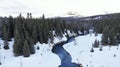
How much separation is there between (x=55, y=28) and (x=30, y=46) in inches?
2094

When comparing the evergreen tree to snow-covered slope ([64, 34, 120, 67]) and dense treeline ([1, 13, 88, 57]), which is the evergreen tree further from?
snow-covered slope ([64, 34, 120, 67])

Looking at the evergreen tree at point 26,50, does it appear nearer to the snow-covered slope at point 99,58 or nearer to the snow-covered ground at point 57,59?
the snow-covered ground at point 57,59

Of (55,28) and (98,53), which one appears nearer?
(98,53)

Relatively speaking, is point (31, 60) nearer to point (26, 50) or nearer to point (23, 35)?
point (26, 50)

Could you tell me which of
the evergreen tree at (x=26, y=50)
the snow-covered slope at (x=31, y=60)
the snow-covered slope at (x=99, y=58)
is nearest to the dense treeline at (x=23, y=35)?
the evergreen tree at (x=26, y=50)

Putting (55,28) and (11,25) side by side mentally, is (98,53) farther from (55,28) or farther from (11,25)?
(55,28)

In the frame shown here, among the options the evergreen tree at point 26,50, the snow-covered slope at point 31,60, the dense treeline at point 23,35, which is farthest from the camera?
the dense treeline at point 23,35

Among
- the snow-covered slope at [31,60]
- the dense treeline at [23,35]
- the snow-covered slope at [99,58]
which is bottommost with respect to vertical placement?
the snow-covered slope at [31,60]

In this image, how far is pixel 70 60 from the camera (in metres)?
74.5

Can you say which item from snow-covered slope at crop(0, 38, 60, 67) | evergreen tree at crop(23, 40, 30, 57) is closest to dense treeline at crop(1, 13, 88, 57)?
evergreen tree at crop(23, 40, 30, 57)

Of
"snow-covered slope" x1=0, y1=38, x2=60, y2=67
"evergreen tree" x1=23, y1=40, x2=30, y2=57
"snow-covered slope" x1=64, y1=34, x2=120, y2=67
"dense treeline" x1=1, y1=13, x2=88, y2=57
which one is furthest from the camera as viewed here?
"dense treeline" x1=1, y1=13, x2=88, y2=57

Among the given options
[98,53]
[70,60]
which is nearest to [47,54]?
[70,60]

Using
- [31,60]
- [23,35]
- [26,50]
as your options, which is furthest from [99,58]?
[23,35]

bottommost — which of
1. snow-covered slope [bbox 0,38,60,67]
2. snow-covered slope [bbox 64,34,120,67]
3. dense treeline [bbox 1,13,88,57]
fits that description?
snow-covered slope [bbox 0,38,60,67]
